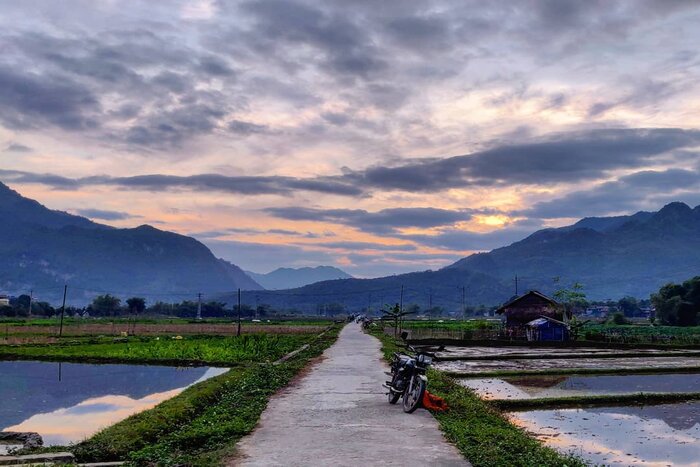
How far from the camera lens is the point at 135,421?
14219mm

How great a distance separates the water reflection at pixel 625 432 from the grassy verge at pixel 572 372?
954 centimetres

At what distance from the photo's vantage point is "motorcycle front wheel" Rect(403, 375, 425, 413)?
14.9 metres

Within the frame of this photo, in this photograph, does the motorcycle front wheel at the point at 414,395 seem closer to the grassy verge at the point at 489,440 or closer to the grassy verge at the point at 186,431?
the grassy verge at the point at 489,440

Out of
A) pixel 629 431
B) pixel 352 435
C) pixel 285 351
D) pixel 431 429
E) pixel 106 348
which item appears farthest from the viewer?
pixel 106 348

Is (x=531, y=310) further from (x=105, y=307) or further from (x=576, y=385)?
(x=105, y=307)

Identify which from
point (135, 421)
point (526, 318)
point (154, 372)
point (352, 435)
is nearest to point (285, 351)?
point (154, 372)

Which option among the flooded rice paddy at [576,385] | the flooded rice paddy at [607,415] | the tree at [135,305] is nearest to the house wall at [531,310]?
the flooded rice paddy at [607,415]

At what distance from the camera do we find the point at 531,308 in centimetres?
7081

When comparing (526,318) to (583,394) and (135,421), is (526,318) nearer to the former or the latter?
(583,394)

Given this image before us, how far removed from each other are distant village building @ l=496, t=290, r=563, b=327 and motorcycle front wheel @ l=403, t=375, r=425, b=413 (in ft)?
187

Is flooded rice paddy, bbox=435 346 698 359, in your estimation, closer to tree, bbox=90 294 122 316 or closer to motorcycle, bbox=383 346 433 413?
motorcycle, bbox=383 346 433 413

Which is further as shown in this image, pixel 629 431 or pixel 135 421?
pixel 629 431

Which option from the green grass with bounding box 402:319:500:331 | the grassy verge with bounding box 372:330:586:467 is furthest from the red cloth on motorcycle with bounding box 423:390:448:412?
the green grass with bounding box 402:319:500:331

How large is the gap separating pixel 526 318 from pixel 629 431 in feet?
187
